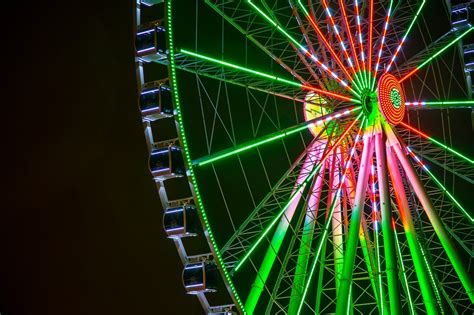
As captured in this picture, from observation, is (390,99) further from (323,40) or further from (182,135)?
(182,135)

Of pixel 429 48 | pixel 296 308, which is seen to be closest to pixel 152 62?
pixel 296 308

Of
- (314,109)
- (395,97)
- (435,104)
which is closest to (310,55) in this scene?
(314,109)

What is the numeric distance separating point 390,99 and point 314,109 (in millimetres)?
2124

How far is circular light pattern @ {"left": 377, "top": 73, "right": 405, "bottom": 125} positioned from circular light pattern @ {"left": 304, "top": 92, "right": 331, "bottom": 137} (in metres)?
1.56

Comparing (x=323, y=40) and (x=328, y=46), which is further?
(x=323, y=40)

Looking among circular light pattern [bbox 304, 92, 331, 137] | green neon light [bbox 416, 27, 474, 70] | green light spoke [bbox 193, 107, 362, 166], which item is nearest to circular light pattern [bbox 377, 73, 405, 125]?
green light spoke [bbox 193, 107, 362, 166]

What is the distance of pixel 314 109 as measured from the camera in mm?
19328

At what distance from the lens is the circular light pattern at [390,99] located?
17.4 m

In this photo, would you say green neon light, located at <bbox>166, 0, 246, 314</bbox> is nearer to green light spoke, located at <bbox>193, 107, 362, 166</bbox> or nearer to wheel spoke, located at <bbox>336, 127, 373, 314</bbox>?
green light spoke, located at <bbox>193, 107, 362, 166</bbox>

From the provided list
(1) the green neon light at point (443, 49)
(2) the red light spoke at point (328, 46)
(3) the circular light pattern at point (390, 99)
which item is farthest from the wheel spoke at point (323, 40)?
(1) the green neon light at point (443, 49)

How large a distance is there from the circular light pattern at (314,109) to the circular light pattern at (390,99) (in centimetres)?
156

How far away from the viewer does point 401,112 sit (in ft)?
58.7

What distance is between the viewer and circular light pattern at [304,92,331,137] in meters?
19.0

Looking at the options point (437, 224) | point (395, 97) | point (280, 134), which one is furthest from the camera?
point (395, 97)
